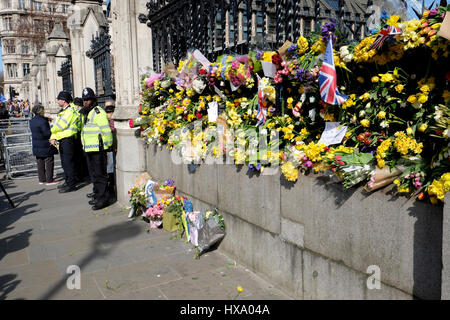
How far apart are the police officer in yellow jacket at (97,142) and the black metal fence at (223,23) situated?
1.33 metres

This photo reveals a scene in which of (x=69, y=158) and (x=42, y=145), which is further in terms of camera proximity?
(x=42, y=145)

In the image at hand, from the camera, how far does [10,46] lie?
67.4 m

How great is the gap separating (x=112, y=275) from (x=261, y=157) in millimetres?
2041

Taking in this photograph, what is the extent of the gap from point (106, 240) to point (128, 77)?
3029mm

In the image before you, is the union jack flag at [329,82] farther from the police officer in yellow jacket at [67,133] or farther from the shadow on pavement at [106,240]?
the police officer in yellow jacket at [67,133]

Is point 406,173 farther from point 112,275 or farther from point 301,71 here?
point 112,275

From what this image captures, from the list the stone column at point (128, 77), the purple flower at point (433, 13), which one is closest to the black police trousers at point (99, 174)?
the stone column at point (128, 77)

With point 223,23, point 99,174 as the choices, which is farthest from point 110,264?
point 223,23

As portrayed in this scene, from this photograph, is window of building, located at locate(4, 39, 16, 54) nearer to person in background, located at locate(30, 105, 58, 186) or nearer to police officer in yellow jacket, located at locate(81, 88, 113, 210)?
person in background, located at locate(30, 105, 58, 186)

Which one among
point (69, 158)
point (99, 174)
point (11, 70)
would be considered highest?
point (11, 70)

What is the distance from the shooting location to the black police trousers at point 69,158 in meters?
8.65

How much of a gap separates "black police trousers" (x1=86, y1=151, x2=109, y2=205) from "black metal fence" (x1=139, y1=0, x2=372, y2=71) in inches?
74.6

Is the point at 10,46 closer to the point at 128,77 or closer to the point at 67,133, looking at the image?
the point at 67,133

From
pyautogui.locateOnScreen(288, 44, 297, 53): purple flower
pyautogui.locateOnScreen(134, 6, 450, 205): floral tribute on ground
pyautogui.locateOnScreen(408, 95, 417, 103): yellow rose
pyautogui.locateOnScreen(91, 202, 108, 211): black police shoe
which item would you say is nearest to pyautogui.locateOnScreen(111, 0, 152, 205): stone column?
pyautogui.locateOnScreen(91, 202, 108, 211): black police shoe
